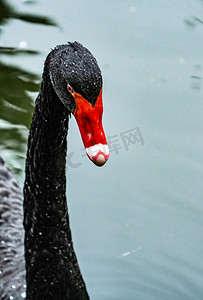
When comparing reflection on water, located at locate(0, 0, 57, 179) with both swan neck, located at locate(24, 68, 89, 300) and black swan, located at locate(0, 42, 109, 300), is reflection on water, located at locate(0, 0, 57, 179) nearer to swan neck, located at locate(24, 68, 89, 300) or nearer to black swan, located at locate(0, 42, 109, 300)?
black swan, located at locate(0, 42, 109, 300)

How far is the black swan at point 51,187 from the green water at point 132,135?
394mm

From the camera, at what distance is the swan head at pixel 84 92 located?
5.21 feet

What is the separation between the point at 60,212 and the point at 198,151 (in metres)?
1.40

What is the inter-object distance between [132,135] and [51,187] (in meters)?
1.42

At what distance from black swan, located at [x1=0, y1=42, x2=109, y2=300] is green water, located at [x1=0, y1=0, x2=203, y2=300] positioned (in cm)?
39

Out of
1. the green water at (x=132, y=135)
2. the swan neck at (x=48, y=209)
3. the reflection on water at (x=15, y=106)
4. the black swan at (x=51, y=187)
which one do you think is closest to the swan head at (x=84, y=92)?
the black swan at (x=51, y=187)

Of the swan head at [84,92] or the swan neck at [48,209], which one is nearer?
the swan head at [84,92]

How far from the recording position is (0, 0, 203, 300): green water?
2785 mm

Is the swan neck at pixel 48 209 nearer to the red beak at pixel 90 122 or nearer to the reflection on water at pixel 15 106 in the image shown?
the red beak at pixel 90 122

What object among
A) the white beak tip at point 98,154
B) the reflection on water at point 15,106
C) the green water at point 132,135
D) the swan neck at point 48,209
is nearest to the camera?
the white beak tip at point 98,154

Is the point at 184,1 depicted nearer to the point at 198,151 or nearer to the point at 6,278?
the point at 198,151

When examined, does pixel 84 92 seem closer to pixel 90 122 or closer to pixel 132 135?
pixel 90 122

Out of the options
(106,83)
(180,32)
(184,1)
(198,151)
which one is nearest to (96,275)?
(198,151)

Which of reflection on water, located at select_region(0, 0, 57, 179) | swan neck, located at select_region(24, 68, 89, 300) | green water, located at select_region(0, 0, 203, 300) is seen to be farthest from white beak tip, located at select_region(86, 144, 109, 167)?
reflection on water, located at select_region(0, 0, 57, 179)
